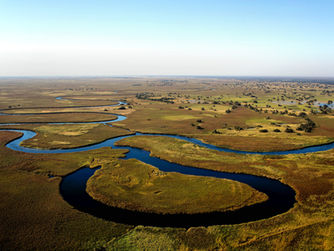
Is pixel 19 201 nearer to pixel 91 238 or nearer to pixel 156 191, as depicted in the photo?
pixel 91 238

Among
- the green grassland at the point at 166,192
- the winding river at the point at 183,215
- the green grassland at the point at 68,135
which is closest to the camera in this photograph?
the winding river at the point at 183,215

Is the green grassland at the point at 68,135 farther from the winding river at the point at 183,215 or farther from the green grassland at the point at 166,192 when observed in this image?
the green grassland at the point at 166,192

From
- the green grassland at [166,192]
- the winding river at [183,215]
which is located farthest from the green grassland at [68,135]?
the green grassland at [166,192]

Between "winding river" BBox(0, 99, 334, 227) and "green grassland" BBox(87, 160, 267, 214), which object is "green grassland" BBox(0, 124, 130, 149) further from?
"green grassland" BBox(87, 160, 267, 214)

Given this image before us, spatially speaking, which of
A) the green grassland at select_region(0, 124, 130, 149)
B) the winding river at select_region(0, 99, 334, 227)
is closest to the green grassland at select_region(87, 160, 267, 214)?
the winding river at select_region(0, 99, 334, 227)

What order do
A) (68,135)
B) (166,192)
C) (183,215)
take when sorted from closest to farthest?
1. (183,215)
2. (166,192)
3. (68,135)

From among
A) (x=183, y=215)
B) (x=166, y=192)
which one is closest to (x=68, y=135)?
(x=166, y=192)

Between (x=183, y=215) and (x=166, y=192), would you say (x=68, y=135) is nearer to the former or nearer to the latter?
(x=166, y=192)

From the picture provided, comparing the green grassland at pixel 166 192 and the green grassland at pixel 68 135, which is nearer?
the green grassland at pixel 166 192
